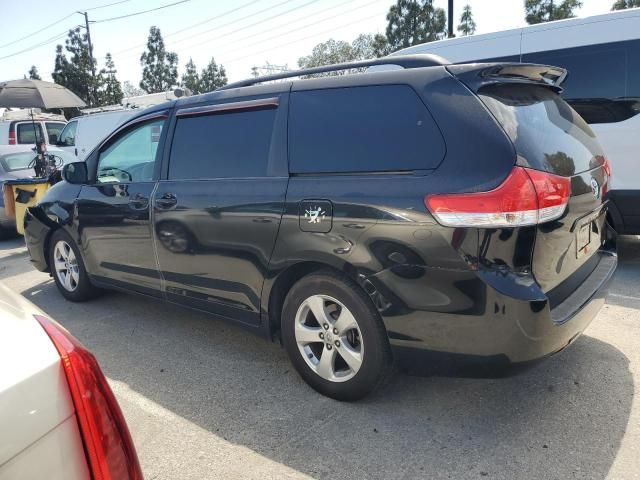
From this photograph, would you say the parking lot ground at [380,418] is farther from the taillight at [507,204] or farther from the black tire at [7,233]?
the black tire at [7,233]

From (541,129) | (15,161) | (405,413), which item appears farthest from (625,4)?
(405,413)

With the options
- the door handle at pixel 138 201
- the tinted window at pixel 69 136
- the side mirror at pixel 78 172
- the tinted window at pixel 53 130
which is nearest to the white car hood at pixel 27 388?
the door handle at pixel 138 201

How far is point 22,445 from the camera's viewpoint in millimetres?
1051

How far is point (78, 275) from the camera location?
4.80 metres

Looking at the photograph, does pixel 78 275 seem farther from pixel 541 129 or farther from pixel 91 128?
pixel 91 128

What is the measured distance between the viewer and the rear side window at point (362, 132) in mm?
2508

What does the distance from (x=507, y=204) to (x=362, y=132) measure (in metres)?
0.86

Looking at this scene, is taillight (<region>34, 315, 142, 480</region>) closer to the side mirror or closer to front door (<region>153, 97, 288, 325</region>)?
front door (<region>153, 97, 288, 325</region>)

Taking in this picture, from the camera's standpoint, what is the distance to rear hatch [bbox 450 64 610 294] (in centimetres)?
238

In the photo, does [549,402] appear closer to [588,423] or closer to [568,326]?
[588,423]

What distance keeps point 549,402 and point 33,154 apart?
10098 mm

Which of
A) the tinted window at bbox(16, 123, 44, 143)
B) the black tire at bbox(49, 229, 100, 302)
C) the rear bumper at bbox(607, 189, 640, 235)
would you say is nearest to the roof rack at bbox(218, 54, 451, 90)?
the black tire at bbox(49, 229, 100, 302)

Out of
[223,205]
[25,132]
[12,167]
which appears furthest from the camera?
[25,132]

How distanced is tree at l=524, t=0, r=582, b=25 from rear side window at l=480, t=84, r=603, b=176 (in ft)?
81.4
